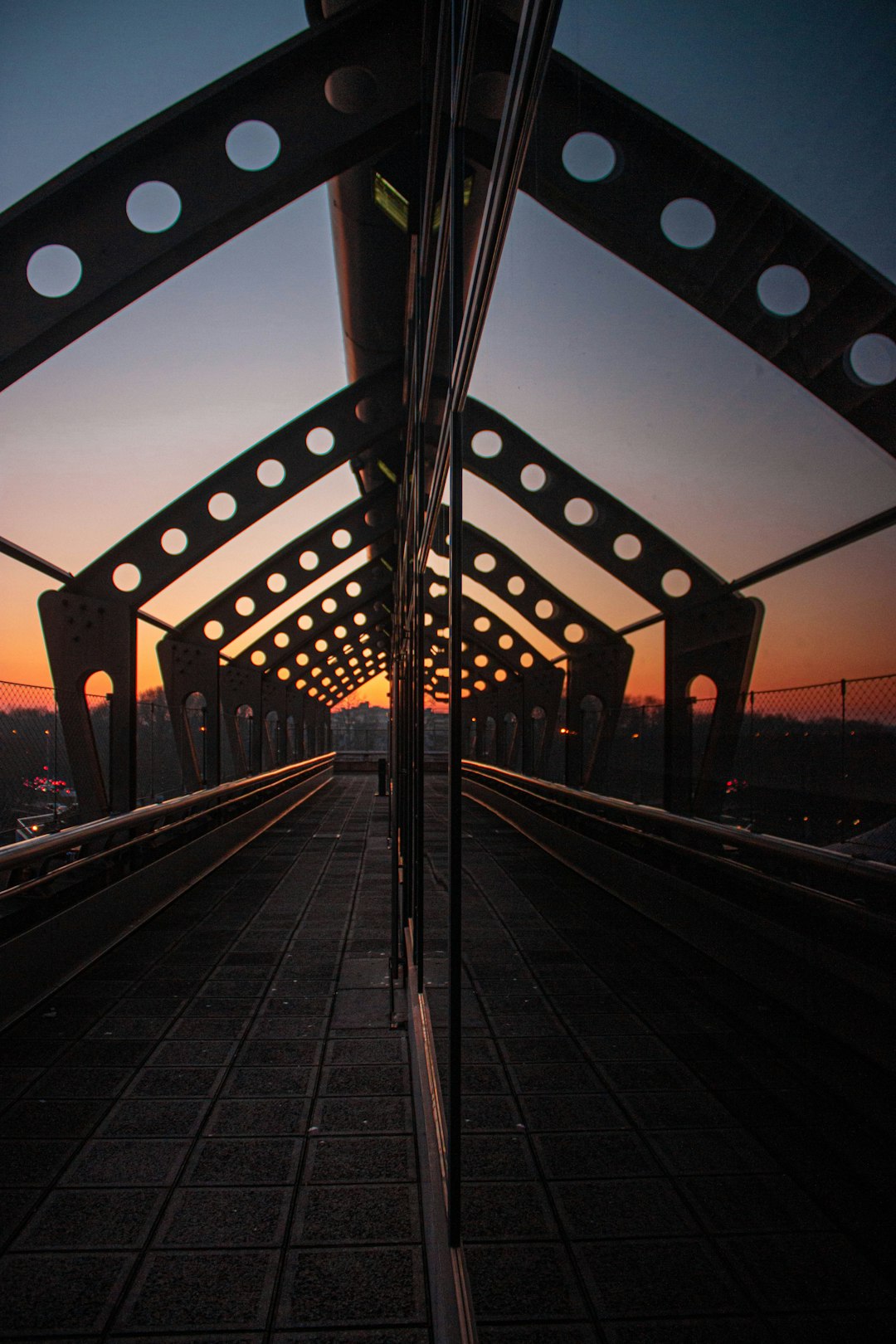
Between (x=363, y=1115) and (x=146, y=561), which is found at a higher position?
(x=146, y=561)

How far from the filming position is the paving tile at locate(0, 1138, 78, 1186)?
104 inches

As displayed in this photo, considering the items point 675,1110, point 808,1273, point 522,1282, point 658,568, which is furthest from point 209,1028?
point 808,1273

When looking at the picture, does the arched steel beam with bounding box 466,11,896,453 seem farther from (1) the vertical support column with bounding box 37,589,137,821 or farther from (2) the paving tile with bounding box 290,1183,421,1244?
(1) the vertical support column with bounding box 37,589,137,821

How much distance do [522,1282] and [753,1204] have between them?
29.2 inches

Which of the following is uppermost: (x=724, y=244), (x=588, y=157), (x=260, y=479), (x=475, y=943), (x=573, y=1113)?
(x=260, y=479)

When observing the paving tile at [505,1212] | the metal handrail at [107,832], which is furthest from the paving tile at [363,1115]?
the metal handrail at [107,832]

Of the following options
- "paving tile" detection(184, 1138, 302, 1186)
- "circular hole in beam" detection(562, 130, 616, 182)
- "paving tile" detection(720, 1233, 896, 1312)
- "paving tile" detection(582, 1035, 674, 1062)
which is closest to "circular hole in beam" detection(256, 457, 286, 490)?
"paving tile" detection(582, 1035, 674, 1062)

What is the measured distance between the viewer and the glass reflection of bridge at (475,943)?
107cm

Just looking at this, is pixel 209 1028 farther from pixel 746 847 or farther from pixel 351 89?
pixel 351 89

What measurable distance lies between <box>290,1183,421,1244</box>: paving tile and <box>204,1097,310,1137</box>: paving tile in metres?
0.45

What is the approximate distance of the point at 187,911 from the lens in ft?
22.8

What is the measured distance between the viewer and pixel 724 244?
933 millimetres

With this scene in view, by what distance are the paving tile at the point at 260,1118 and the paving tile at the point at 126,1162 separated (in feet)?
0.61

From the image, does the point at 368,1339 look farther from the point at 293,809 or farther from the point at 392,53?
the point at 293,809
